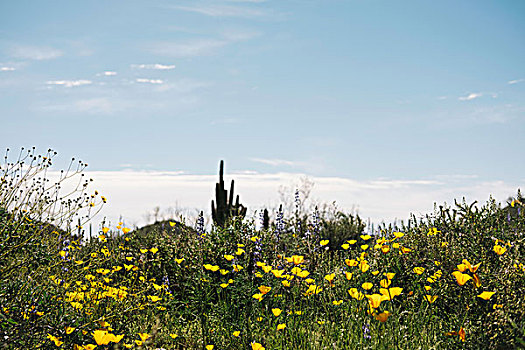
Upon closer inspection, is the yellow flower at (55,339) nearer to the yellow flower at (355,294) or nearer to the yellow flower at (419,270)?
the yellow flower at (355,294)

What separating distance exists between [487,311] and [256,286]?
2135 millimetres

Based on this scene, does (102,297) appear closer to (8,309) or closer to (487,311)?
(8,309)

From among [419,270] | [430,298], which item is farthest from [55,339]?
[419,270]

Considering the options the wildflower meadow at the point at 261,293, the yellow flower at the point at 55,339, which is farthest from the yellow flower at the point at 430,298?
the yellow flower at the point at 55,339

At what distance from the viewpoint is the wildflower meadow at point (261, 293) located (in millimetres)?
3352

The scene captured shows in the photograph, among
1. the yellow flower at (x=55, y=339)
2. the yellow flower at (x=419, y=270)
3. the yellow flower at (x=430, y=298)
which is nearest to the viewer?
the yellow flower at (x=55, y=339)

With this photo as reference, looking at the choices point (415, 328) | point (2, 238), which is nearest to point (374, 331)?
point (415, 328)

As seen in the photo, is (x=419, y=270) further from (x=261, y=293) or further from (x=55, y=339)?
(x=55, y=339)

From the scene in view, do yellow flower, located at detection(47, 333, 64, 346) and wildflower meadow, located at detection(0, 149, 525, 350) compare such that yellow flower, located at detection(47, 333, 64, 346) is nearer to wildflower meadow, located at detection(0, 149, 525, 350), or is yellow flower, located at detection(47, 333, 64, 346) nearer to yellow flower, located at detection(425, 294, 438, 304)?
wildflower meadow, located at detection(0, 149, 525, 350)

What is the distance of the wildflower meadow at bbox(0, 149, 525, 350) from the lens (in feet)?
11.0

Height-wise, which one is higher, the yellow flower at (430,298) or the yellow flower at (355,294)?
the yellow flower at (355,294)

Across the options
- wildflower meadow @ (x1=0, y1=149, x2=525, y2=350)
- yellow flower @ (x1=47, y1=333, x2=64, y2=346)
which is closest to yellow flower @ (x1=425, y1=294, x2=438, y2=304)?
wildflower meadow @ (x1=0, y1=149, x2=525, y2=350)

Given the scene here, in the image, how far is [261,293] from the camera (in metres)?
4.11

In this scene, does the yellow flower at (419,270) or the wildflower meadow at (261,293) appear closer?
the wildflower meadow at (261,293)
